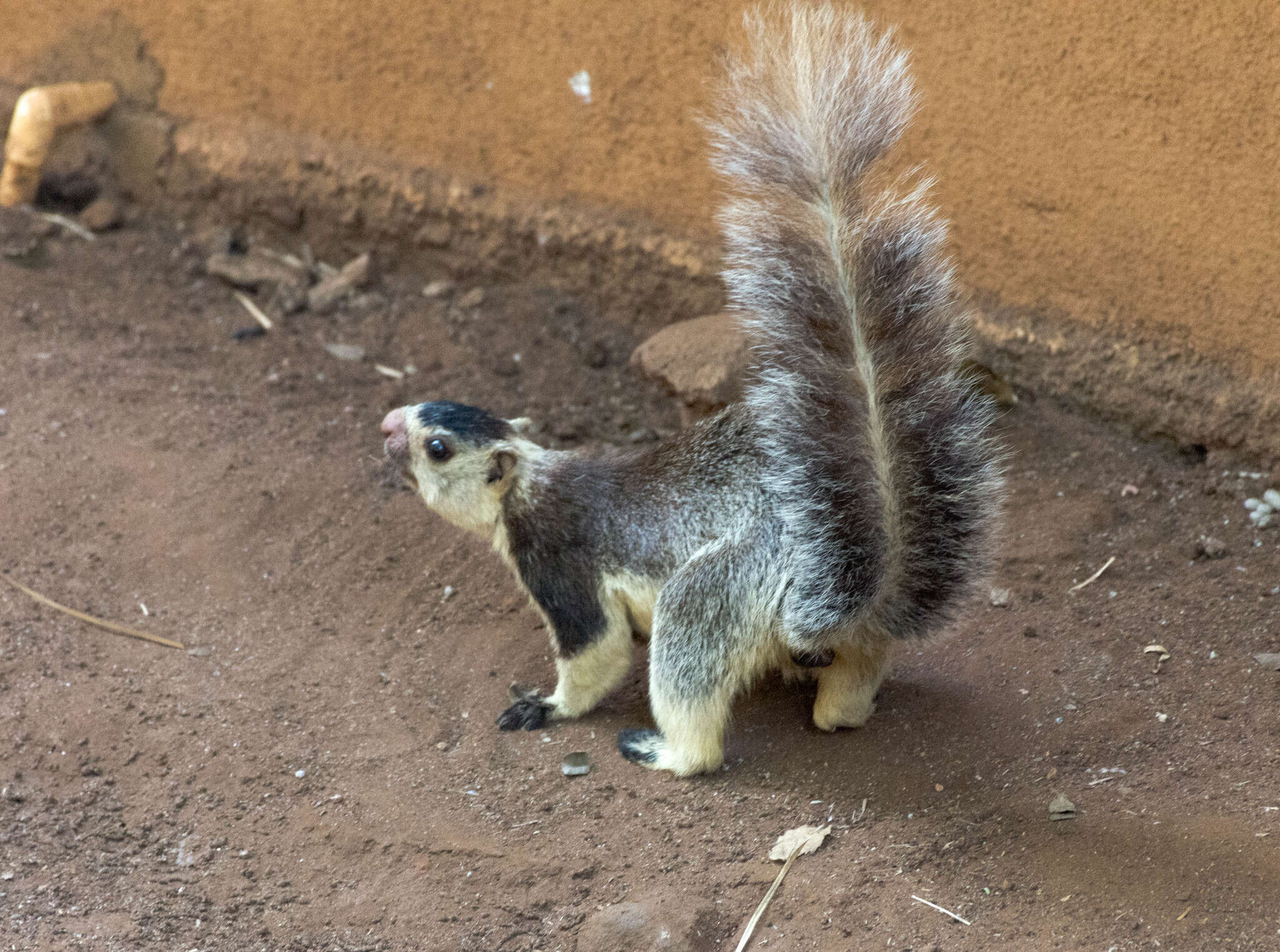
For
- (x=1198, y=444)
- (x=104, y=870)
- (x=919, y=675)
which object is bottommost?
(x=104, y=870)

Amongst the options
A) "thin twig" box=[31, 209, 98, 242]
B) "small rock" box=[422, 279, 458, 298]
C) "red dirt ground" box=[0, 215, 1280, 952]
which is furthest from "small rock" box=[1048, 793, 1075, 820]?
"thin twig" box=[31, 209, 98, 242]

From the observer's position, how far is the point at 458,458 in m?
3.80

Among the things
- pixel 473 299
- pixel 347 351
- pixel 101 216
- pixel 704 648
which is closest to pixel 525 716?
pixel 704 648

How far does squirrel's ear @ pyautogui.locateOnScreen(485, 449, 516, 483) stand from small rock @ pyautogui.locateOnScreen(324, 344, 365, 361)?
2348 mm

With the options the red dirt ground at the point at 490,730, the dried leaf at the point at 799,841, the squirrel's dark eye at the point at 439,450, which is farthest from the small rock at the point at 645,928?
the squirrel's dark eye at the point at 439,450

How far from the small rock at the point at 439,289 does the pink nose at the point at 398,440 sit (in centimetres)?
246

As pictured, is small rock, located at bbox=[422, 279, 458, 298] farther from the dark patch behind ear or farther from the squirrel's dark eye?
the squirrel's dark eye

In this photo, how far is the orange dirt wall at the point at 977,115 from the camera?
4191 mm

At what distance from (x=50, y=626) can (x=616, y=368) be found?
276cm

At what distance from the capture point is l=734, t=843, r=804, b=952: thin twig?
296cm

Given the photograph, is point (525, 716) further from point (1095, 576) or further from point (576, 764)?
point (1095, 576)

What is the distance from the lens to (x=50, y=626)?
4.13 m

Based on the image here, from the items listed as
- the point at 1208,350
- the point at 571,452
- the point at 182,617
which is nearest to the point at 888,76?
the point at 571,452

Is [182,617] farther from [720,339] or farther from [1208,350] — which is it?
[1208,350]
